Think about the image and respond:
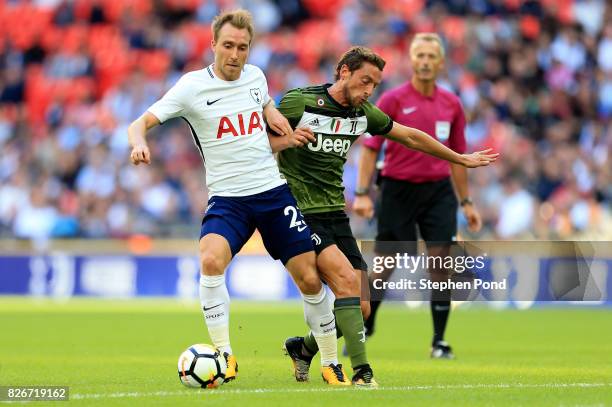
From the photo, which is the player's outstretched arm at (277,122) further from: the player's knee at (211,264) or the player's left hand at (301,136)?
the player's knee at (211,264)

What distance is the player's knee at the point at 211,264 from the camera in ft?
26.5

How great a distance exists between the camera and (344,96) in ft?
28.2

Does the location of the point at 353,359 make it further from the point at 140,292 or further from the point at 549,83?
the point at 549,83

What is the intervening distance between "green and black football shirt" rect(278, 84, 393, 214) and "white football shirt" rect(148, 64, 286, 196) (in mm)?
357

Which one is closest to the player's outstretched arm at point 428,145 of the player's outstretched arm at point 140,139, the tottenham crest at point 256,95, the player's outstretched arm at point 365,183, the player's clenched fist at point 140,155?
the tottenham crest at point 256,95

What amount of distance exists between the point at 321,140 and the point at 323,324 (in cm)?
125

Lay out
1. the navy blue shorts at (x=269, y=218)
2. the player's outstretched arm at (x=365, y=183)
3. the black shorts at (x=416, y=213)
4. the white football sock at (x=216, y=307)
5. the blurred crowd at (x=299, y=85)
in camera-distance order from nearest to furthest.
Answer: the white football sock at (x=216, y=307)
the navy blue shorts at (x=269, y=218)
the player's outstretched arm at (x=365, y=183)
the black shorts at (x=416, y=213)
the blurred crowd at (x=299, y=85)

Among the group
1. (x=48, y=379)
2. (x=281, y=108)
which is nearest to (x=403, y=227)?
(x=281, y=108)

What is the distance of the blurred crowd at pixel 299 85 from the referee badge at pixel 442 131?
8.62 metres

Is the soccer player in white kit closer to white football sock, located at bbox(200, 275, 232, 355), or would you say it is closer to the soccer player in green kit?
white football sock, located at bbox(200, 275, 232, 355)

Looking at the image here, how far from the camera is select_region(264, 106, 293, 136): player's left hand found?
8414 millimetres

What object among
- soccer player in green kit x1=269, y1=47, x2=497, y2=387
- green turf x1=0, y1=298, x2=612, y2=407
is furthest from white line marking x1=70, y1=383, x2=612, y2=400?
soccer player in green kit x1=269, y1=47, x2=497, y2=387

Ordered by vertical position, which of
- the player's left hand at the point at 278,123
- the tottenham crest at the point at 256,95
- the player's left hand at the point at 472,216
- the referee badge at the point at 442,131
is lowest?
the player's left hand at the point at 472,216

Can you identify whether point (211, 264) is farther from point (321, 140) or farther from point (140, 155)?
point (321, 140)
